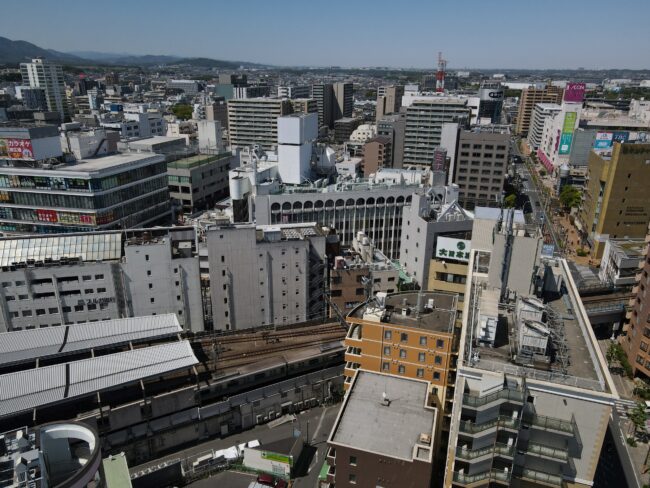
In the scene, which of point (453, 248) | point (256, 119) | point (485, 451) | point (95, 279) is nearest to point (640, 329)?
point (453, 248)

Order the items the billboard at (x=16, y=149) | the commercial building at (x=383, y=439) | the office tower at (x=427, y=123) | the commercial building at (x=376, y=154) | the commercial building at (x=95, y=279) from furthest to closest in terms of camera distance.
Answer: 1. the office tower at (x=427, y=123)
2. the commercial building at (x=376, y=154)
3. the billboard at (x=16, y=149)
4. the commercial building at (x=95, y=279)
5. the commercial building at (x=383, y=439)

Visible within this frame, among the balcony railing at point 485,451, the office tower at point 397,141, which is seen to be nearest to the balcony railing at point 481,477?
the balcony railing at point 485,451

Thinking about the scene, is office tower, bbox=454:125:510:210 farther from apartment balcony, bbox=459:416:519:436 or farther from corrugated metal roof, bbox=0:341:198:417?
apartment balcony, bbox=459:416:519:436

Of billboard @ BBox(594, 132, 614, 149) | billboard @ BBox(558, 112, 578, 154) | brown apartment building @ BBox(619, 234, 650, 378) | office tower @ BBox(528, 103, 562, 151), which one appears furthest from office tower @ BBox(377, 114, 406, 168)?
brown apartment building @ BBox(619, 234, 650, 378)

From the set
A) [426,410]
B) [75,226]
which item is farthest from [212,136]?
[426,410]

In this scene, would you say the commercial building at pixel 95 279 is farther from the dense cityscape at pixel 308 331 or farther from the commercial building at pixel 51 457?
the commercial building at pixel 51 457
